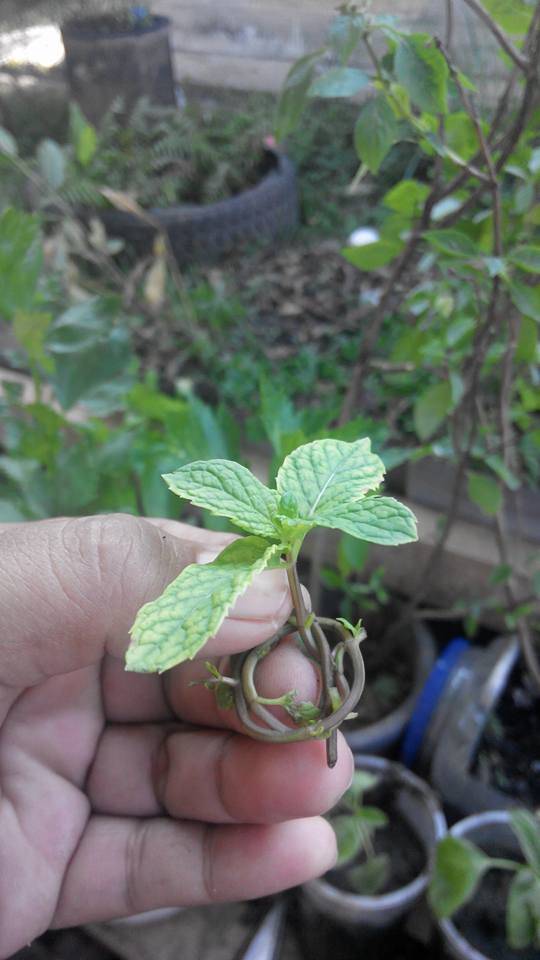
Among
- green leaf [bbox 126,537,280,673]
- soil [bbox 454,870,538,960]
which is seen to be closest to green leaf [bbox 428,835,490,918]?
soil [bbox 454,870,538,960]

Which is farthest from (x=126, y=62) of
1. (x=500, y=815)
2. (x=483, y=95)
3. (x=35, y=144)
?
(x=500, y=815)

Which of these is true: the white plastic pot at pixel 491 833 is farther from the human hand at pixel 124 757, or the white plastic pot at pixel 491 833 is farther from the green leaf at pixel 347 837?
the human hand at pixel 124 757

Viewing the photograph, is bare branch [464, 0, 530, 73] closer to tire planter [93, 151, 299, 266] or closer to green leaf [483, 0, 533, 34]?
green leaf [483, 0, 533, 34]

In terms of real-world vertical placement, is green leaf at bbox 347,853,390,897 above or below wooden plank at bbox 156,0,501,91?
below

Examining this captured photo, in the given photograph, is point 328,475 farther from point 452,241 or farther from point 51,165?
point 51,165

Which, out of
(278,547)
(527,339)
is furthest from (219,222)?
(278,547)
